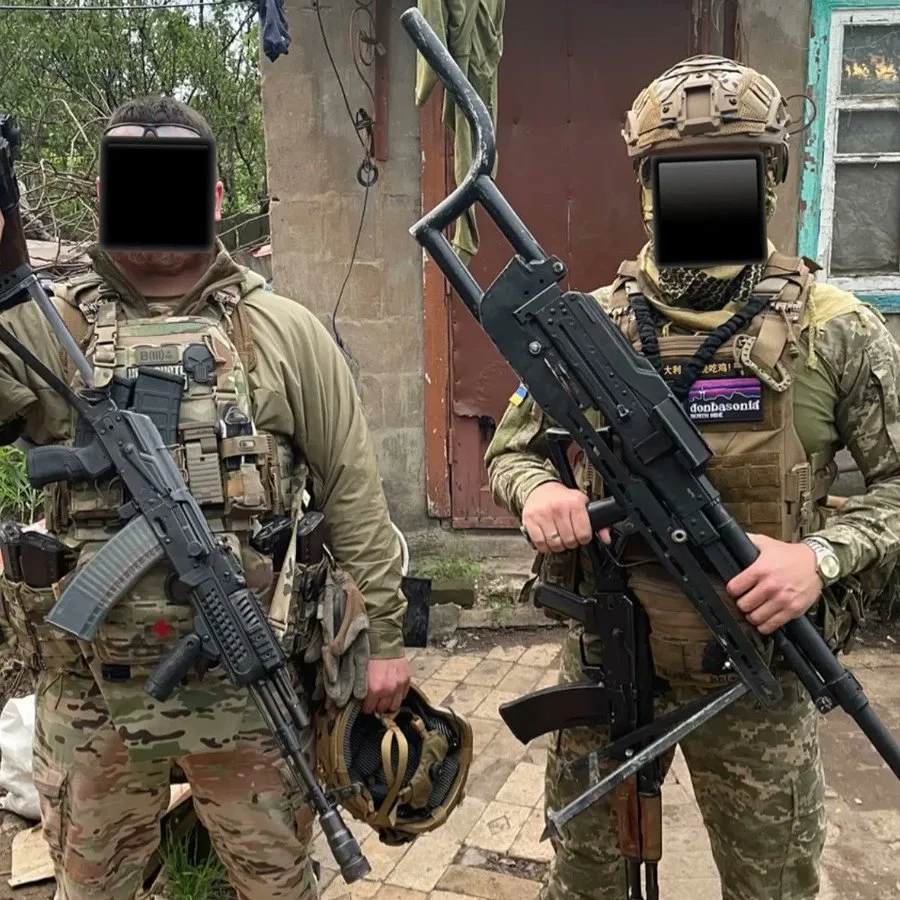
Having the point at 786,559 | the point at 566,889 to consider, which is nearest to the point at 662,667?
the point at 786,559

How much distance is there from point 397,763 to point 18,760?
5.11 feet

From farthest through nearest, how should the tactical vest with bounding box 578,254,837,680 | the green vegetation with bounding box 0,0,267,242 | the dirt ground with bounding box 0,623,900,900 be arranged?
the green vegetation with bounding box 0,0,267,242 < the dirt ground with bounding box 0,623,900,900 < the tactical vest with bounding box 578,254,837,680

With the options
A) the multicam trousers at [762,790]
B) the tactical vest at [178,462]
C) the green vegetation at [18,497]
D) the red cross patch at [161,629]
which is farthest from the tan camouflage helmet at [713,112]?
the green vegetation at [18,497]

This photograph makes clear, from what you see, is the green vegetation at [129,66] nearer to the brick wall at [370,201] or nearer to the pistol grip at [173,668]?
the brick wall at [370,201]

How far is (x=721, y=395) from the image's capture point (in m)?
1.75

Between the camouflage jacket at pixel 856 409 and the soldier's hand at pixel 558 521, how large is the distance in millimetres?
448

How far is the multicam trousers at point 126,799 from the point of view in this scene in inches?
73.4

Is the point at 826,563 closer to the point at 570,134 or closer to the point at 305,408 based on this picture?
the point at 305,408

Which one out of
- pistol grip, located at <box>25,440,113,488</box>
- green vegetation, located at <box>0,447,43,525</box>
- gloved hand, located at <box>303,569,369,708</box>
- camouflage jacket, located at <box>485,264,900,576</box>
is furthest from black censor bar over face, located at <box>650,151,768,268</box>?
green vegetation, located at <box>0,447,43,525</box>

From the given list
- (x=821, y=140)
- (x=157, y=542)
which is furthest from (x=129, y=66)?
(x=157, y=542)

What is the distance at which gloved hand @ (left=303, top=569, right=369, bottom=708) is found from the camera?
1.96m

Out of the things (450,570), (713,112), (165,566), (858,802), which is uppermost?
(713,112)

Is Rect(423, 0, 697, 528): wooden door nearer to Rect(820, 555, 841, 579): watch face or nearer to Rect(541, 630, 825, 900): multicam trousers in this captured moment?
Rect(541, 630, 825, 900): multicam trousers

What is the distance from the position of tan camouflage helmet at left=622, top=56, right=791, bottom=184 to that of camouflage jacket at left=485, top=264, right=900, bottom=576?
0.33m
